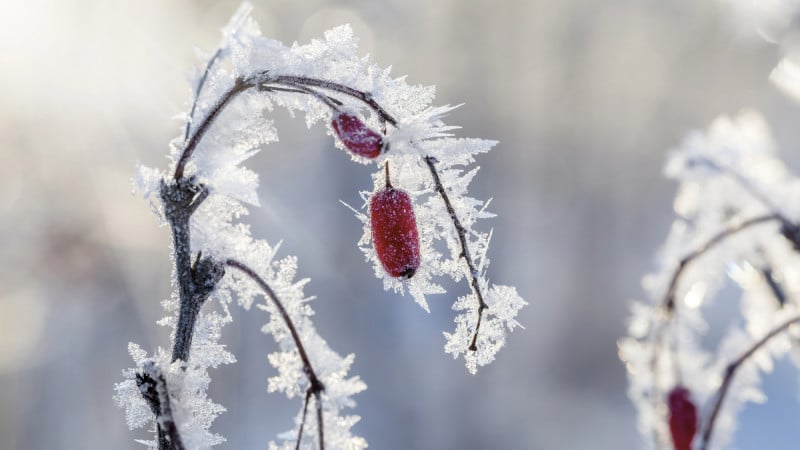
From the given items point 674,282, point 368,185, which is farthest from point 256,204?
point 368,185

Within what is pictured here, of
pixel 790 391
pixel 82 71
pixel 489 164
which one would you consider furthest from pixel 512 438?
pixel 82 71

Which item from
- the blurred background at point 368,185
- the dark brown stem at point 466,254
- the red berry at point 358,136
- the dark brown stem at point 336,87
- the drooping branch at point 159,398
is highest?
the blurred background at point 368,185

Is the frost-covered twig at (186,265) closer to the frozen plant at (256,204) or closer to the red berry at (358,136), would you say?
the frozen plant at (256,204)

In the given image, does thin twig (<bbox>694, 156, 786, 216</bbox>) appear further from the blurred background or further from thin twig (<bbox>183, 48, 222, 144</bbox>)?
the blurred background

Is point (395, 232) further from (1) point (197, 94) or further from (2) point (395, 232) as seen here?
(1) point (197, 94)

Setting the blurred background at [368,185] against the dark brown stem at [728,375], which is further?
the blurred background at [368,185]

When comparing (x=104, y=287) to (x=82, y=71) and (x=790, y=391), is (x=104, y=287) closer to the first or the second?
(x=82, y=71)

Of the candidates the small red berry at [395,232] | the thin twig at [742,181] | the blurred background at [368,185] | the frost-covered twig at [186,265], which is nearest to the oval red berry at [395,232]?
the small red berry at [395,232]
